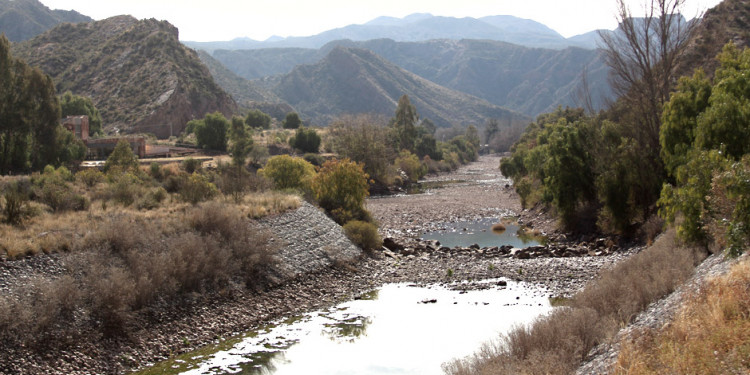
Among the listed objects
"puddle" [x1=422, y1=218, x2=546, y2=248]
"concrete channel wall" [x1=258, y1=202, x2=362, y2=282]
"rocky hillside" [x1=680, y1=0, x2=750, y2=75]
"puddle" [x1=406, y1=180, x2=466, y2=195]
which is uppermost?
"rocky hillside" [x1=680, y1=0, x2=750, y2=75]

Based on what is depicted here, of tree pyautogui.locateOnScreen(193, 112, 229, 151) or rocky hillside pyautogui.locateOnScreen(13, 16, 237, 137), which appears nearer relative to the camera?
tree pyautogui.locateOnScreen(193, 112, 229, 151)

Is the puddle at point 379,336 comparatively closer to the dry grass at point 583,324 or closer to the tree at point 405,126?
the dry grass at point 583,324

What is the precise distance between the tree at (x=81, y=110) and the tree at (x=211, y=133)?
13.6 m

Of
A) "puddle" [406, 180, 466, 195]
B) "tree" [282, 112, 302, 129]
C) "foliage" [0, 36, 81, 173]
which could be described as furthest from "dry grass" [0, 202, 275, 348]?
"tree" [282, 112, 302, 129]

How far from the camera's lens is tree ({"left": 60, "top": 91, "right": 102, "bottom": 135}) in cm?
7750

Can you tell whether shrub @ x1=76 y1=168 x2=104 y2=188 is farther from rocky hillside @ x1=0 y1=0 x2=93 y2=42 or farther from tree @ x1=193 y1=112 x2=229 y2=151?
rocky hillside @ x1=0 y1=0 x2=93 y2=42

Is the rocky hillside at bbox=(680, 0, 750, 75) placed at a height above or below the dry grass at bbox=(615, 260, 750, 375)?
above

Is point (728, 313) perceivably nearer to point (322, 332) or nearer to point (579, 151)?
point (322, 332)

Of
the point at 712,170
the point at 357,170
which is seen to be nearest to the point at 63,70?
the point at 357,170

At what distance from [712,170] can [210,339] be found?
1681 centimetres

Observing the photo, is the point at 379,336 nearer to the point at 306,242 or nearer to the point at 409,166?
the point at 306,242

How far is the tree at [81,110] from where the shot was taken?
7750 centimetres

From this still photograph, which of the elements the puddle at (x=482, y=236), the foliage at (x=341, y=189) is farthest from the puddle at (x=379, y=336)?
the foliage at (x=341, y=189)

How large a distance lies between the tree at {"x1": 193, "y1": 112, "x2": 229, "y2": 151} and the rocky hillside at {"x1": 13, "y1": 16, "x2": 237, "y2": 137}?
16.1m
